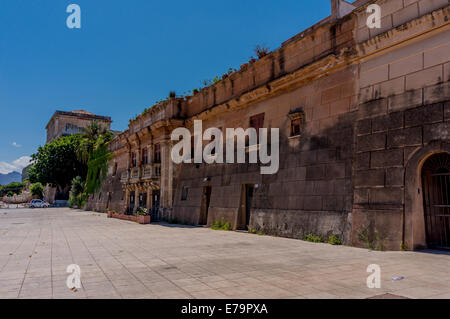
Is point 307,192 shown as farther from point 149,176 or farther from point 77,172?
A: point 77,172

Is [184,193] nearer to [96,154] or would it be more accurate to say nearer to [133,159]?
[133,159]

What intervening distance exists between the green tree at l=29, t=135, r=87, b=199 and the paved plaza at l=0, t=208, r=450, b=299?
48346 mm

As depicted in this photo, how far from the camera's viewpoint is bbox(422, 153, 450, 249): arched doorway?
340 inches

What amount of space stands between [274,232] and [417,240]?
5247 millimetres

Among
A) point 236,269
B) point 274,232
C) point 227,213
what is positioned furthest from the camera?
point 227,213

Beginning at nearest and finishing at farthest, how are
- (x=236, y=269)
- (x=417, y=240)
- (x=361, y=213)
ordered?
(x=236, y=269) < (x=417, y=240) < (x=361, y=213)

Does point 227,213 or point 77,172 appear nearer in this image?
point 227,213

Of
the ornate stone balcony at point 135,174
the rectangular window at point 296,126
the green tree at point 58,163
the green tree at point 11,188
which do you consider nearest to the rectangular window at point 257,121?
the rectangular window at point 296,126

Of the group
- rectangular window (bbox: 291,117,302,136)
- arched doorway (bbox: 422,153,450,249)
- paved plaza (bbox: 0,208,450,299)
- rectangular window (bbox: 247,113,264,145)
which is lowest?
paved plaza (bbox: 0,208,450,299)

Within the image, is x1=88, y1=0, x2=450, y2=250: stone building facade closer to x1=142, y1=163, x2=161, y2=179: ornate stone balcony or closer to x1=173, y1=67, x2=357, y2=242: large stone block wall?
x1=173, y1=67, x2=357, y2=242: large stone block wall

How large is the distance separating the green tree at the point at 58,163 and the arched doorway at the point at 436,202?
52.5 metres

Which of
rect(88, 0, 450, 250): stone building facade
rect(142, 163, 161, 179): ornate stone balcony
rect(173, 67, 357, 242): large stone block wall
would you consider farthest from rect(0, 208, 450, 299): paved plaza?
rect(142, 163, 161, 179): ornate stone balcony
